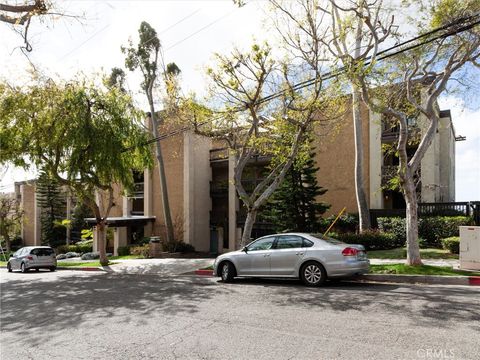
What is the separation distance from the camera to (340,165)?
25.9 metres

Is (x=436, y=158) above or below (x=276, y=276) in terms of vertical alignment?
above

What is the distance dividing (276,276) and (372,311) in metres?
4.45

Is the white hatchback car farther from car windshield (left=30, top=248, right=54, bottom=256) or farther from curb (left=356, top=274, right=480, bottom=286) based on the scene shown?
curb (left=356, top=274, right=480, bottom=286)

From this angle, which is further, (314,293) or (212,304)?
(314,293)

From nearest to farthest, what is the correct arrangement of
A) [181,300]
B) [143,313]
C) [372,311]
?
1. [372,311]
2. [143,313]
3. [181,300]

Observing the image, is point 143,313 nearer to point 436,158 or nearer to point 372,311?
point 372,311

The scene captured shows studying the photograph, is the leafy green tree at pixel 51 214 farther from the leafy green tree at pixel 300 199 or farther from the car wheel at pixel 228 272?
the car wheel at pixel 228 272

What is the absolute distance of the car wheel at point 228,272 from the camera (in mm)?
12484

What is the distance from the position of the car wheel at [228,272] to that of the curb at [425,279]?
3.56m

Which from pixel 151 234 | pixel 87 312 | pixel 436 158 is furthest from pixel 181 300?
pixel 151 234

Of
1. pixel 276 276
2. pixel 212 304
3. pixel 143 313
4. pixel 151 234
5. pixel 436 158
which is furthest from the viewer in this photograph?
pixel 151 234

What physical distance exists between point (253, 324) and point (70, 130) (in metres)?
15.1

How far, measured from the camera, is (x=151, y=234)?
34.2 metres

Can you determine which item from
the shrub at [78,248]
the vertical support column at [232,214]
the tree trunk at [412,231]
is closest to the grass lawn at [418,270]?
the tree trunk at [412,231]
